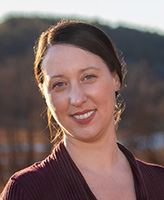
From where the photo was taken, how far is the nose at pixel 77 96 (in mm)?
1546

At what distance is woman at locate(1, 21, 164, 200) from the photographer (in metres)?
1.54

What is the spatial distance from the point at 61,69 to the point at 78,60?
0.08m

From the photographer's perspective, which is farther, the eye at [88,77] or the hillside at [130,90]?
the hillside at [130,90]

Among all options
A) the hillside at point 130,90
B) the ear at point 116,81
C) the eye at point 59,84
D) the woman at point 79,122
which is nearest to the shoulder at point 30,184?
the woman at point 79,122

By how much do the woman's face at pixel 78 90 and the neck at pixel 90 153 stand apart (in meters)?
0.05

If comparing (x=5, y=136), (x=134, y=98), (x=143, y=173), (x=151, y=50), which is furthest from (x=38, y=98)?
(x=143, y=173)

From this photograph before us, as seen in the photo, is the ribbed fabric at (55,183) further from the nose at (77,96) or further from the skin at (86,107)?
the nose at (77,96)

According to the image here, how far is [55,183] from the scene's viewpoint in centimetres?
154

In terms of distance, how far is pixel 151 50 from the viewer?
2717cm

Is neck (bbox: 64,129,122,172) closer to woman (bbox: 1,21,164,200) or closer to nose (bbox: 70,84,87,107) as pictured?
woman (bbox: 1,21,164,200)

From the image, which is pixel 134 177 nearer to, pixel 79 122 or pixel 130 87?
pixel 79 122

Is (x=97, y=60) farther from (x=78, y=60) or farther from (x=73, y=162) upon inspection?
(x=73, y=162)

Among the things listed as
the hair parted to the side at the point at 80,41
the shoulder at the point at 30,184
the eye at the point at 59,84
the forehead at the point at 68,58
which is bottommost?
the shoulder at the point at 30,184

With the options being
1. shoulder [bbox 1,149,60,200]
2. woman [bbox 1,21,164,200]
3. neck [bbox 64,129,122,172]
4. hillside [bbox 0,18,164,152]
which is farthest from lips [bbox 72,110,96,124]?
hillside [bbox 0,18,164,152]
